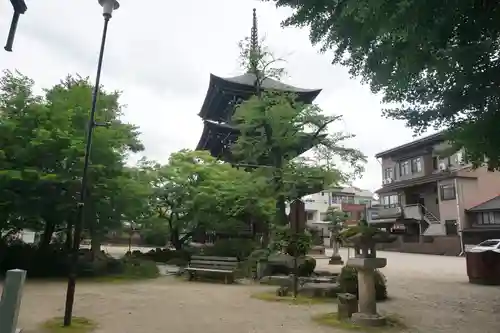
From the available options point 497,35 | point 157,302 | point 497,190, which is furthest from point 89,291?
point 497,190

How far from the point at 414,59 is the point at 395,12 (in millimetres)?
1068

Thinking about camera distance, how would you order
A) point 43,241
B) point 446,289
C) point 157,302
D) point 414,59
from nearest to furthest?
1. point 414,59
2. point 157,302
3. point 446,289
4. point 43,241

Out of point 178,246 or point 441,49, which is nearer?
point 441,49

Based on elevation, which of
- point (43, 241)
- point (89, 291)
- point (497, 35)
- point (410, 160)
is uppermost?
point (410, 160)

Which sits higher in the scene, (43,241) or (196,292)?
(43,241)

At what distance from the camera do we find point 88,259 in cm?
1597

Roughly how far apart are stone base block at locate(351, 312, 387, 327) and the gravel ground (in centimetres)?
54

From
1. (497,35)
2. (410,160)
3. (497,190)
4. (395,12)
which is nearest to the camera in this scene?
(395,12)

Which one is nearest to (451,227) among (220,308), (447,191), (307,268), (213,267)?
(447,191)

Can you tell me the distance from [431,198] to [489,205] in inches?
259

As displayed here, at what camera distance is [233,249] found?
19.1 metres

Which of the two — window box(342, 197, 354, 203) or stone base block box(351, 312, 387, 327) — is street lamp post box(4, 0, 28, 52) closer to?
stone base block box(351, 312, 387, 327)

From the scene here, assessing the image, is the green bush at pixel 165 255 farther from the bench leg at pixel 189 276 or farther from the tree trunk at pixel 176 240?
the bench leg at pixel 189 276

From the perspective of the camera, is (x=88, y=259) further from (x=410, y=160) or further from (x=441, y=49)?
(x=410, y=160)
